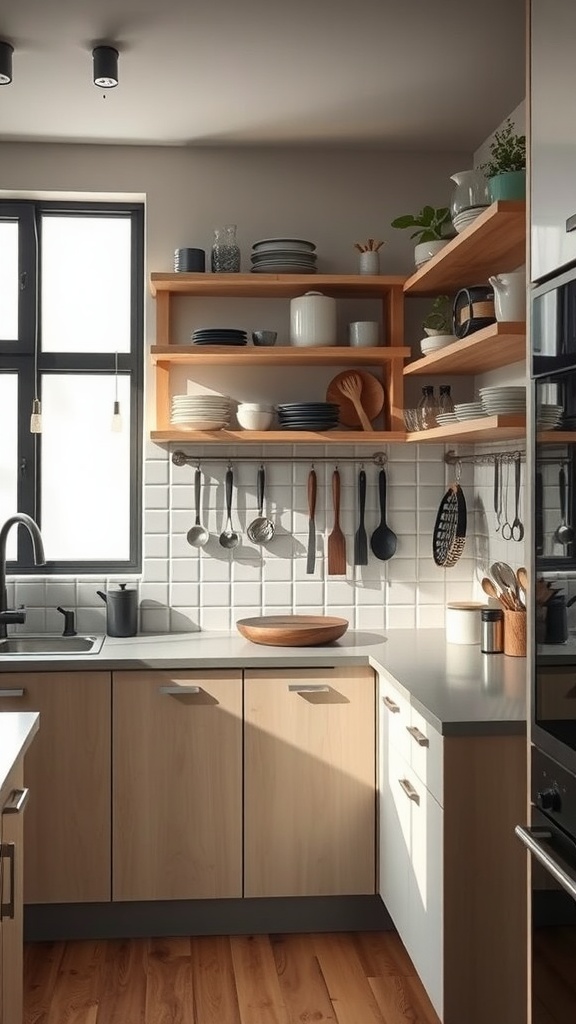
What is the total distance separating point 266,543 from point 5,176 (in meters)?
1.62

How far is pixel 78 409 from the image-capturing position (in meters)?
4.04

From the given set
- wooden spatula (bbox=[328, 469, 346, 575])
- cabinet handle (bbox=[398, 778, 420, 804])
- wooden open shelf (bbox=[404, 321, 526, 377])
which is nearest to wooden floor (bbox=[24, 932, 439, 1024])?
cabinet handle (bbox=[398, 778, 420, 804])

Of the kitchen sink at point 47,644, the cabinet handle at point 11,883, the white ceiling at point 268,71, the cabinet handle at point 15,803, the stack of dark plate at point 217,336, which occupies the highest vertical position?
the white ceiling at point 268,71

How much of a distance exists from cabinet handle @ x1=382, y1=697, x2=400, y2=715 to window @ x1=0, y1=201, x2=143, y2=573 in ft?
4.20

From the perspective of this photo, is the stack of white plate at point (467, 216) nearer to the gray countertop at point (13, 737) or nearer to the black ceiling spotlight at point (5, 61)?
the black ceiling spotlight at point (5, 61)

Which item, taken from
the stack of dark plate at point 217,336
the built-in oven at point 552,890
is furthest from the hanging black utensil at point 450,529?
the built-in oven at point 552,890

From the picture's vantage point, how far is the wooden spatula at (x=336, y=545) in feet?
12.8

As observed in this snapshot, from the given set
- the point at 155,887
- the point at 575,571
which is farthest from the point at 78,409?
the point at 575,571

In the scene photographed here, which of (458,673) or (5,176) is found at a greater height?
(5,176)

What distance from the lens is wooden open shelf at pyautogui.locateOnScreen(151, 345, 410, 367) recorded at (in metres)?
3.66

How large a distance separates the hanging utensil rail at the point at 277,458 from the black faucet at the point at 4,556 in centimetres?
59

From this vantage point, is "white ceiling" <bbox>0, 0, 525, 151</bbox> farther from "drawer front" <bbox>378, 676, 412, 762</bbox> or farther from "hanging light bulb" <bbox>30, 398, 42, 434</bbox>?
"drawer front" <bbox>378, 676, 412, 762</bbox>

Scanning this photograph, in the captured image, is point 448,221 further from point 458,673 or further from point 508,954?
point 508,954

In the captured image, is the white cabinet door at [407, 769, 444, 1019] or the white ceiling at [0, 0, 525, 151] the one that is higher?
the white ceiling at [0, 0, 525, 151]
